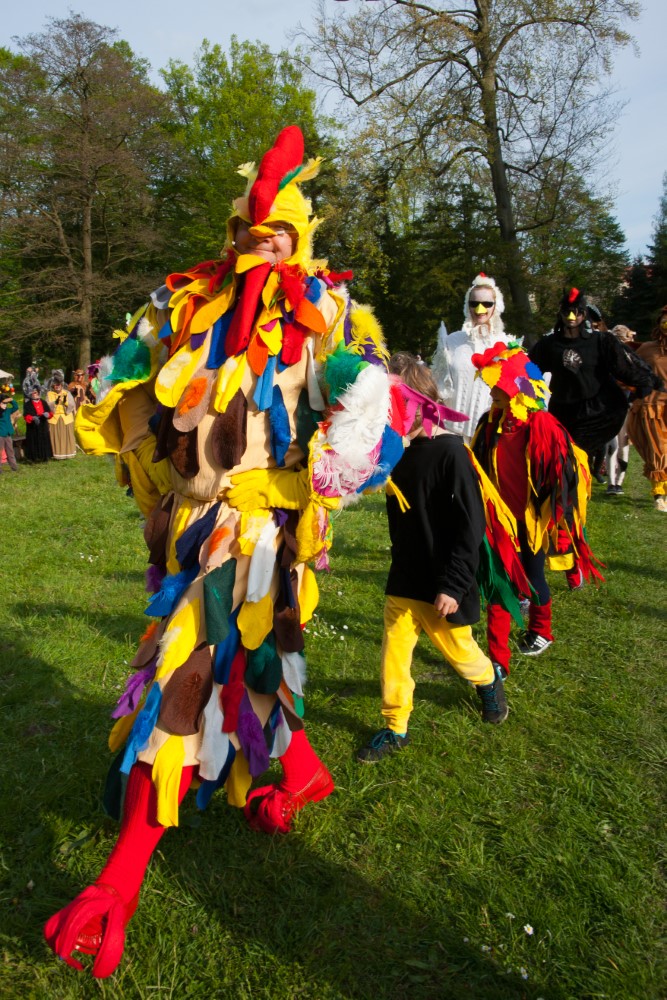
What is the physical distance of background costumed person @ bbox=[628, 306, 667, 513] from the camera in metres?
7.27

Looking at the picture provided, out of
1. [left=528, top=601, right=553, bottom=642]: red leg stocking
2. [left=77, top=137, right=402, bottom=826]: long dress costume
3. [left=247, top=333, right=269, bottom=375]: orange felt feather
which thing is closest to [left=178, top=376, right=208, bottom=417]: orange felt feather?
[left=77, top=137, right=402, bottom=826]: long dress costume

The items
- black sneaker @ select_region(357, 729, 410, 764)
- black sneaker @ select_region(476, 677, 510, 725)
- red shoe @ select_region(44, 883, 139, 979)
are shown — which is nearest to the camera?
red shoe @ select_region(44, 883, 139, 979)

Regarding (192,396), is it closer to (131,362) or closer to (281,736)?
(131,362)

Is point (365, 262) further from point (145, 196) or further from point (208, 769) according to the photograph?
point (208, 769)

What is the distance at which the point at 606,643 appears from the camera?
14.4 feet

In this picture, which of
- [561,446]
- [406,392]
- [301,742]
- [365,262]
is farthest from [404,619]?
[365,262]

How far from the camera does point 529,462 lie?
418 centimetres

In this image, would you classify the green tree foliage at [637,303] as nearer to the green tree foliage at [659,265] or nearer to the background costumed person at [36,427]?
the green tree foliage at [659,265]

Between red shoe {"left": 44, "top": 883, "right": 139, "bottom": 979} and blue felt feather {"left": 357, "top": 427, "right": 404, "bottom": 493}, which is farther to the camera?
blue felt feather {"left": 357, "top": 427, "right": 404, "bottom": 493}

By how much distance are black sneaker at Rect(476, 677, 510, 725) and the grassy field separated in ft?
0.22

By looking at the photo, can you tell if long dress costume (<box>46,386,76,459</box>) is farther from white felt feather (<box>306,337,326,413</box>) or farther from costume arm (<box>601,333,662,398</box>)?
white felt feather (<box>306,337,326,413</box>)

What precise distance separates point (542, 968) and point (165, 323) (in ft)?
7.45

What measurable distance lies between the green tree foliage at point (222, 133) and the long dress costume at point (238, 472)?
68.8ft

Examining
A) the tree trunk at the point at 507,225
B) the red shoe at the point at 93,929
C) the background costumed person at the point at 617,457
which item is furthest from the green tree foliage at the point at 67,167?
the red shoe at the point at 93,929
